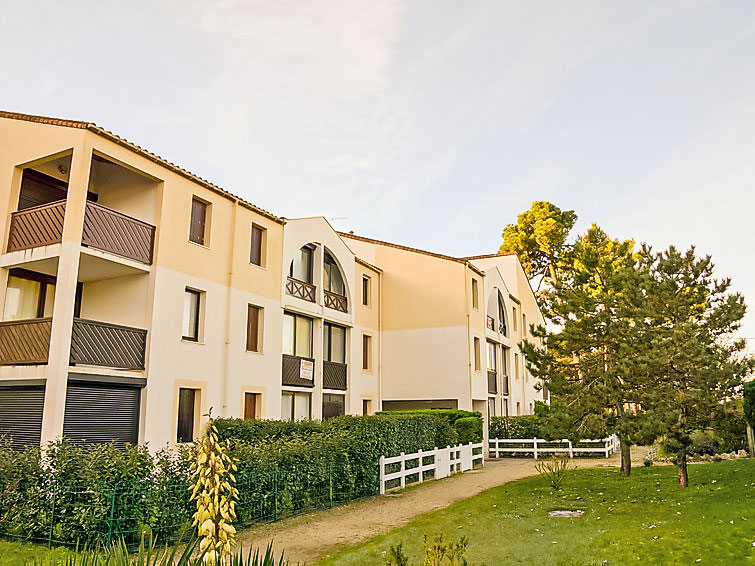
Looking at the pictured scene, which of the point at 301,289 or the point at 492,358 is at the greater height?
the point at 301,289

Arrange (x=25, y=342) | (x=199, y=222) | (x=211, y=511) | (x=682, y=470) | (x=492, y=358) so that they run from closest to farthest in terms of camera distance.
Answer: (x=211, y=511) < (x=25, y=342) < (x=682, y=470) < (x=199, y=222) < (x=492, y=358)

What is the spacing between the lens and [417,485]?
17250 millimetres

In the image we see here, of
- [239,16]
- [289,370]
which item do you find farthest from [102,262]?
[289,370]

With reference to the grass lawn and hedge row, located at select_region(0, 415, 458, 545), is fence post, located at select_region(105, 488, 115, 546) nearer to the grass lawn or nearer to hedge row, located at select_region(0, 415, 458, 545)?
hedge row, located at select_region(0, 415, 458, 545)

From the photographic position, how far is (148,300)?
1532 cm

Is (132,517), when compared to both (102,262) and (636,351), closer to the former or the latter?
(102,262)

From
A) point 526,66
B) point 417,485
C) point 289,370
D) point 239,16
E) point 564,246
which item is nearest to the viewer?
point 239,16

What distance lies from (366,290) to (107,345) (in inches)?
598

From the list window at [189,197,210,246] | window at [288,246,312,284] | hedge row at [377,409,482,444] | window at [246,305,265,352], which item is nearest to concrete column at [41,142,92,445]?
window at [189,197,210,246]

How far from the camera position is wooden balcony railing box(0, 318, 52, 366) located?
1295 centimetres

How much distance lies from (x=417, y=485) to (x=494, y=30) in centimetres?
1250

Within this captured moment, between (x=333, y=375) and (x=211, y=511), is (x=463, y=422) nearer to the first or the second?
(x=333, y=375)

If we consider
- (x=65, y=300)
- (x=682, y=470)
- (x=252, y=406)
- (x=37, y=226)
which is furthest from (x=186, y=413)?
(x=682, y=470)

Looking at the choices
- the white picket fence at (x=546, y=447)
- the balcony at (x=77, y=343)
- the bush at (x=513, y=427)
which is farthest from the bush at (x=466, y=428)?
the balcony at (x=77, y=343)
